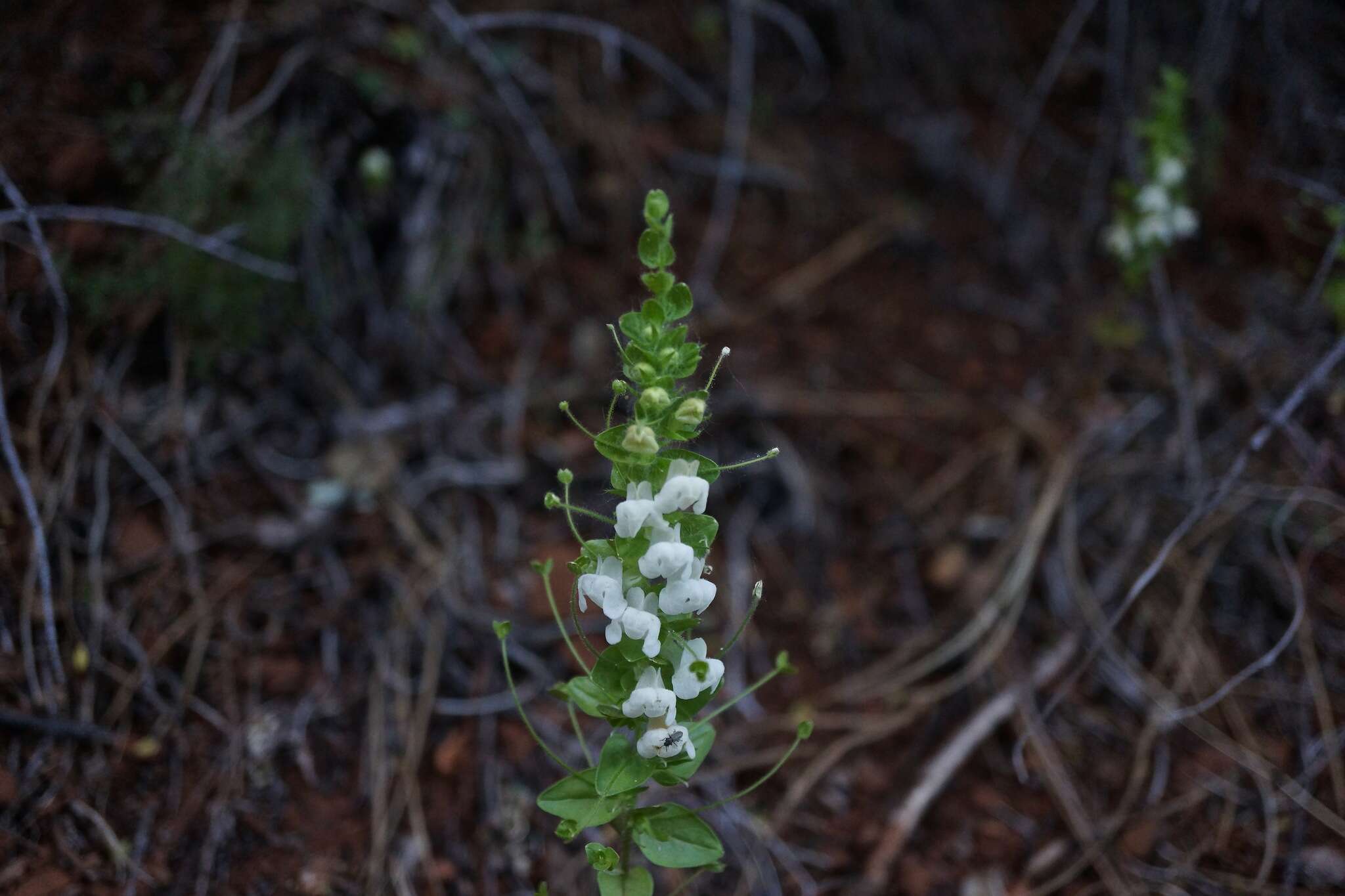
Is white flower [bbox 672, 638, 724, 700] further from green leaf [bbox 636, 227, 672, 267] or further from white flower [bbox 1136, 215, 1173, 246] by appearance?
white flower [bbox 1136, 215, 1173, 246]

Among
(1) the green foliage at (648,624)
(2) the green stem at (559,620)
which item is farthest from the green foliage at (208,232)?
(1) the green foliage at (648,624)

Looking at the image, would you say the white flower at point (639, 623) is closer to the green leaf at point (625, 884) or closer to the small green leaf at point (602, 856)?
the small green leaf at point (602, 856)

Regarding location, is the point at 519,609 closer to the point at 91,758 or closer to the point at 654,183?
the point at 91,758

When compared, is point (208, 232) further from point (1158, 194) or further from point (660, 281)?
point (1158, 194)

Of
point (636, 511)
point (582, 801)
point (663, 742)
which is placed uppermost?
point (636, 511)

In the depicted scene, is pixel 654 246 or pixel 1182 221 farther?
pixel 1182 221

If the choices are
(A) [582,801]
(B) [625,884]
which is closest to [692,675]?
(A) [582,801]
